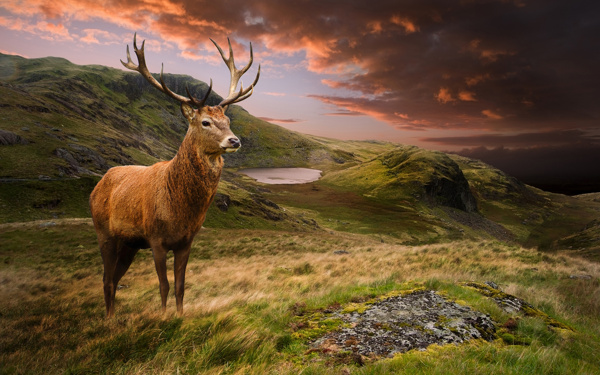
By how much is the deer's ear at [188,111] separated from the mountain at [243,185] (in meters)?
1.57

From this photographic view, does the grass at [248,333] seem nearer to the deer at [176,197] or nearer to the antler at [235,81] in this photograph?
the deer at [176,197]

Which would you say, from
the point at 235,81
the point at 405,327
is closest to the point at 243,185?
the point at 235,81

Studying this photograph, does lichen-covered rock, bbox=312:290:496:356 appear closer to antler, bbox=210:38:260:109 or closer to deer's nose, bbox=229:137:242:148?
deer's nose, bbox=229:137:242:148

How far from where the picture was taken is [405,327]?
4352 millimetres

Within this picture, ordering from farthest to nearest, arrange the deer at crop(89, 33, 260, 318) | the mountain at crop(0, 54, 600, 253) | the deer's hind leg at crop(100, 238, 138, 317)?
the mountain at crop(0, 54, 600, 253), the deer's hind leg at crop(100, 238, 138, 317), the deer at crop(89, 33, 260, 318)

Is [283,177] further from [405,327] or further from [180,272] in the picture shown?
[405,327]

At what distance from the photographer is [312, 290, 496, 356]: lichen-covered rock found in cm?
390

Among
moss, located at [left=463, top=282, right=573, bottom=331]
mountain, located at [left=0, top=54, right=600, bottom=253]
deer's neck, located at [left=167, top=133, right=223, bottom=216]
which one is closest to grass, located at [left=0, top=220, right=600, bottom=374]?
moss, located at [left=463, top=282, right=573, bottom=331]

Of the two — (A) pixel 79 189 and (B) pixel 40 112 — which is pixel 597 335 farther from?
→ (B) pixel 40 112

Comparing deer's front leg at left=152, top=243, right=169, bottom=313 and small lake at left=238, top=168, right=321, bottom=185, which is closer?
deer's front leg at left=152, top=243, right=169, bottom=313

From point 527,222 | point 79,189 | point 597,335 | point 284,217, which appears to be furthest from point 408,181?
point 597,335

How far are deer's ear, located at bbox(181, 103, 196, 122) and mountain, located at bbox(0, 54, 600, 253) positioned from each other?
5.16 ft

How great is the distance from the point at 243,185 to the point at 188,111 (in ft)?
298

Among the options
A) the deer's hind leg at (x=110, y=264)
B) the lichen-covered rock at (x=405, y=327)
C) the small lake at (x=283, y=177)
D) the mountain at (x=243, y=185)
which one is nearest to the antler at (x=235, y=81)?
the mountain at (x=243, y=185)
